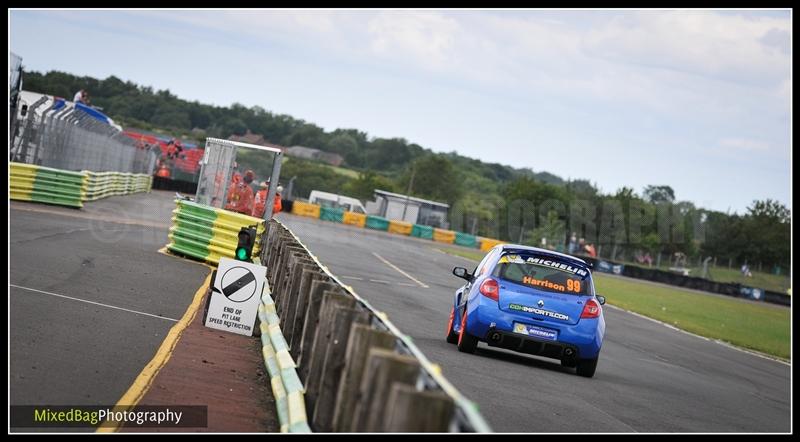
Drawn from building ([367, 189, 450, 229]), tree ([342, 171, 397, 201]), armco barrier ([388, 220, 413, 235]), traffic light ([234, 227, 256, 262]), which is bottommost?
traffic light ([234, 227, 256, 262])

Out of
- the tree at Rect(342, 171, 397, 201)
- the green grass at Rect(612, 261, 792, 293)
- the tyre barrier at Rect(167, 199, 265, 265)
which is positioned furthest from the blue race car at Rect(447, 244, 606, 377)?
the tree at Rect(342, 171, 397, 201)

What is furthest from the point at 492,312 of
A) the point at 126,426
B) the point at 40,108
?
the point at 40,108

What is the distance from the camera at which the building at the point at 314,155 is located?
509 feet

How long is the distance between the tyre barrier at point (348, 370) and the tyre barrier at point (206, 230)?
919 centimetres

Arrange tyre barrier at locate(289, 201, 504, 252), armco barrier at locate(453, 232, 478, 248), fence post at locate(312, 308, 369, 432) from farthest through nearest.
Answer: armco barrier at locate(453, 232, 478, 248)
tyre barrier at locate(289, 201, 504, 252)
fence post at locate(312, 308, 369, 432)

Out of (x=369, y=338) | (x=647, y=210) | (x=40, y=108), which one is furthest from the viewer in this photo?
(x=647, y=210)

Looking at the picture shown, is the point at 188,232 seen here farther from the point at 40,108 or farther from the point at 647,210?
the point at 647,210

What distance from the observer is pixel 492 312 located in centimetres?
1429

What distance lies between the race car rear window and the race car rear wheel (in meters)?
0.75

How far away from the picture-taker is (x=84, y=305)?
13.2 meters

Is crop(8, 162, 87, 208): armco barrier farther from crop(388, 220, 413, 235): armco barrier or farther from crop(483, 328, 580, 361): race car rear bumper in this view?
crop(388, 220, 413, 235): armco barrier

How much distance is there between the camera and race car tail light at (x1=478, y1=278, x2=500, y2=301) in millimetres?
14414

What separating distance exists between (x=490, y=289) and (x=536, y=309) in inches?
25.0

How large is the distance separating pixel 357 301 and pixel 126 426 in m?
2.02
